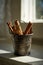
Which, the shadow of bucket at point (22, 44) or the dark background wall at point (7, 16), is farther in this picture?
the dark background wall at point (7, 16)

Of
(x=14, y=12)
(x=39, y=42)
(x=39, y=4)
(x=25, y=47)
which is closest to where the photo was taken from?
(x=25, y=47)

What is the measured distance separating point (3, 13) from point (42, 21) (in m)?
0.42

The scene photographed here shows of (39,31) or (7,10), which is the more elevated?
(7,10)

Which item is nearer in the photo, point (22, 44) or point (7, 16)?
point (22, 44)

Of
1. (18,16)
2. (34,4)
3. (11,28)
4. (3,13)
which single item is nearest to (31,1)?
(34,4)

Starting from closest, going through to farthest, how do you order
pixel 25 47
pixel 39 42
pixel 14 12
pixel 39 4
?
pixel 25 47, pixel 39 42, pixel 39 4, pixel 14 12

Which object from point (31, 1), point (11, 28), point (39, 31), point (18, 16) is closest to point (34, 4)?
point (31, 1)

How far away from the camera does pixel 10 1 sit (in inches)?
63.3

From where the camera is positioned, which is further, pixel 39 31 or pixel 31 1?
pixel 31 1

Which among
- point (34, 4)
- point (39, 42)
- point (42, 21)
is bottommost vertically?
point (39, 42)

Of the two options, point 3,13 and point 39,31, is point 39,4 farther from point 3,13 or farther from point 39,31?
point 3,13

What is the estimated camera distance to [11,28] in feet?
3.61

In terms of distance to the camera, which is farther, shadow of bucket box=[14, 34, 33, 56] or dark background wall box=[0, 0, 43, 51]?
Result: dark background wall box=[0, 0, 43, 51]

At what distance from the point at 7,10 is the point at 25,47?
2.23 feet
